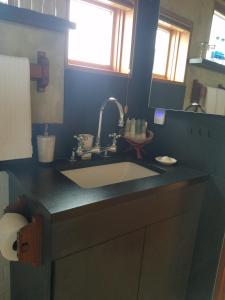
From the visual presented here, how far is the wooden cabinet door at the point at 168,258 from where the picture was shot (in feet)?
3.64

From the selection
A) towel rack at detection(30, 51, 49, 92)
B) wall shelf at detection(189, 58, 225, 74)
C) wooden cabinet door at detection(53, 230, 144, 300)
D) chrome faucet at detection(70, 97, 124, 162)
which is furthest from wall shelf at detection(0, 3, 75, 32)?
wooden cabinet door at detection(53, 230, 144, 300)

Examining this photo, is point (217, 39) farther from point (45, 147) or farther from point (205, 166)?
point (45, 147)

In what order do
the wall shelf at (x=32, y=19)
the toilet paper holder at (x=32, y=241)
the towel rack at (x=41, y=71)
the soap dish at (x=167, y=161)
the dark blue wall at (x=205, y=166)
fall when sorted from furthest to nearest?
the soap dish at (x=167, y=161) → the dark blue wall at (x=205, y=166) → the towel rack at (x=41, y=71) → the wall shelf at (x=32, y=19) → the toilet paper holder at (x=32, y=241)

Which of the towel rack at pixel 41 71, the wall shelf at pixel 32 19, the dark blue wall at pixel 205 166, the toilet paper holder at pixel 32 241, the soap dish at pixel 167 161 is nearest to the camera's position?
the toilet paper holder at pixel 32 241

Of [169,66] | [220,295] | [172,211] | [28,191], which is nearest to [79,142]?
[28,191]

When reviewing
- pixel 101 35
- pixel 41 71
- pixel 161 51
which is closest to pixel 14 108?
pixel 41 71

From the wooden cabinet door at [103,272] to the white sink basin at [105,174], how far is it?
0.41 meters

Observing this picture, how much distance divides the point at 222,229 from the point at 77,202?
0.86m

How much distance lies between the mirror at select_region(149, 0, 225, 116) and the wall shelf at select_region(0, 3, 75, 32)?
2.06ft

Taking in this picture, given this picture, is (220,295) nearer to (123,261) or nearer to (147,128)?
(123,261)

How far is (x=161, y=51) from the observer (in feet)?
4.94

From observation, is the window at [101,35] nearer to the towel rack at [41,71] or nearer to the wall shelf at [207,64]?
the towel rack at [41,71]

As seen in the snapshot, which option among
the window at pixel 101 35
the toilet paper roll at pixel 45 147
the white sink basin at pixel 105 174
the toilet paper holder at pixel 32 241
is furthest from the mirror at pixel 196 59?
the toilet paper holder at pixel 32 241

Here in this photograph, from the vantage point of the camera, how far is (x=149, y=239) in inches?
42.4
